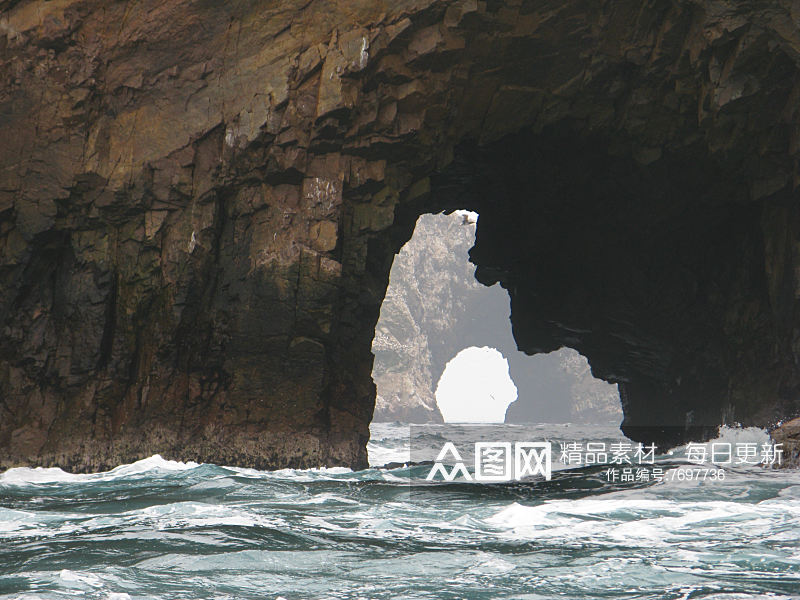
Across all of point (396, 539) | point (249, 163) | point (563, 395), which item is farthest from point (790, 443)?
point (563, 395)

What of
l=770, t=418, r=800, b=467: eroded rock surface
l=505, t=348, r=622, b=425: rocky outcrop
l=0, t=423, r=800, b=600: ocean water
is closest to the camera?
l=0, t=423, r=800, b=600: ocean water

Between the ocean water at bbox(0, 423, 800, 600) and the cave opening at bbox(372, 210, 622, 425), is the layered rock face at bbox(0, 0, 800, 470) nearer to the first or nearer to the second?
the ocean water at bbox(0, 423, 800, 600)

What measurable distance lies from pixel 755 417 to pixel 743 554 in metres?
11.9

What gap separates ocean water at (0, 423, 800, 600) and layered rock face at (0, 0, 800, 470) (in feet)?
7.82

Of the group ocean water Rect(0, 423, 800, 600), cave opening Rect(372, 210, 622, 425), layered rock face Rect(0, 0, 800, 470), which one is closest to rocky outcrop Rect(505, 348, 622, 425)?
cave opening Rect(372, 210, 622, 425)

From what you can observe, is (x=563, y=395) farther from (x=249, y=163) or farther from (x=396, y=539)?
(x=396, y=539)

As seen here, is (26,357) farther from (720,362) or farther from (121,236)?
(720,362)

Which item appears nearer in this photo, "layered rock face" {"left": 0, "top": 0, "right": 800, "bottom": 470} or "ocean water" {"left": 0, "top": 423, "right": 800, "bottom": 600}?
"ocean water" {"left": 0, "top": 423, "right": 800, "bottom": 600}

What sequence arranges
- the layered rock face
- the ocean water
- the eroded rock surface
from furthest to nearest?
1. the layered rock face
2. the eroded rock surface
3. the ocean water

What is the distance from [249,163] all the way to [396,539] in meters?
8.61

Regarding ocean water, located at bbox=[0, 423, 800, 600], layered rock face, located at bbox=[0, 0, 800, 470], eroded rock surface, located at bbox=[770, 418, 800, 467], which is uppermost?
layered rock face, located at bbox=[0, 0, 800, 470]

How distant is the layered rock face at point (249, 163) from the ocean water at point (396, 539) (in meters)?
2.38

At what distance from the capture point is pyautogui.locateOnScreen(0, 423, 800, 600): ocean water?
204 inches

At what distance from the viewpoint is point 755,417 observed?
17.0m
